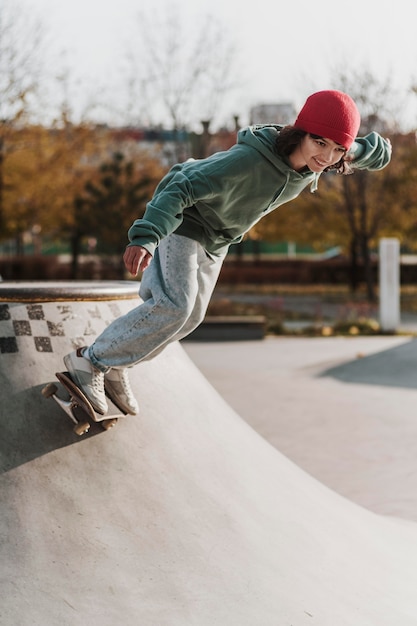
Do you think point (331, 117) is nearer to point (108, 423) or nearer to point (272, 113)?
point (108, 423)

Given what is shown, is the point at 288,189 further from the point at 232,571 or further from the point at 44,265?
the point at 44,265

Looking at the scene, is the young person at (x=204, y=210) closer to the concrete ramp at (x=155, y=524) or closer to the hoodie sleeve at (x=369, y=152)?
the hoodie sleeve at (x=369, y=152)

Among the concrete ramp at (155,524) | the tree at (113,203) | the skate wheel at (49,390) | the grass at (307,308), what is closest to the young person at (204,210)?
the skate wheel at (49,390)

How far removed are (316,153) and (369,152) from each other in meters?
0.43

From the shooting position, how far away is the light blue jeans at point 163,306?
11.6ft

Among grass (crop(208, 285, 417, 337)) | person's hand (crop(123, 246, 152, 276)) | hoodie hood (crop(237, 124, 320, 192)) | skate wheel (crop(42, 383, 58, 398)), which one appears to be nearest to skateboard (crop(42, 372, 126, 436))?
skate wheel (crop(42, 383, 58, 398))

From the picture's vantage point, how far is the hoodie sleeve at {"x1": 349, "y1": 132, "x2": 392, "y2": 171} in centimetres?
368

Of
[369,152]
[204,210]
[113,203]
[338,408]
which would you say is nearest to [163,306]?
[204,210]

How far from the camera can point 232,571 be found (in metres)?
3.61

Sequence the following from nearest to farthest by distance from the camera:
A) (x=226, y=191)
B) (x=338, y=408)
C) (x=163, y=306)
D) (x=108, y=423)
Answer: (x=226, y=191) → (x=163, y=306) → (x=108, y=423) → (x=338, y=408)

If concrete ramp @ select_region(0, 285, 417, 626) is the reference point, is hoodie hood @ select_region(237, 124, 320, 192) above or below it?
above

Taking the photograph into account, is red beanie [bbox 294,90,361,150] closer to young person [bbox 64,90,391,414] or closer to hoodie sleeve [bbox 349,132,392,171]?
young person [bbox 64,90,391,414]

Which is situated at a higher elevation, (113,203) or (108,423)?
(108,423)

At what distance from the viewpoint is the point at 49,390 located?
12.4ft
